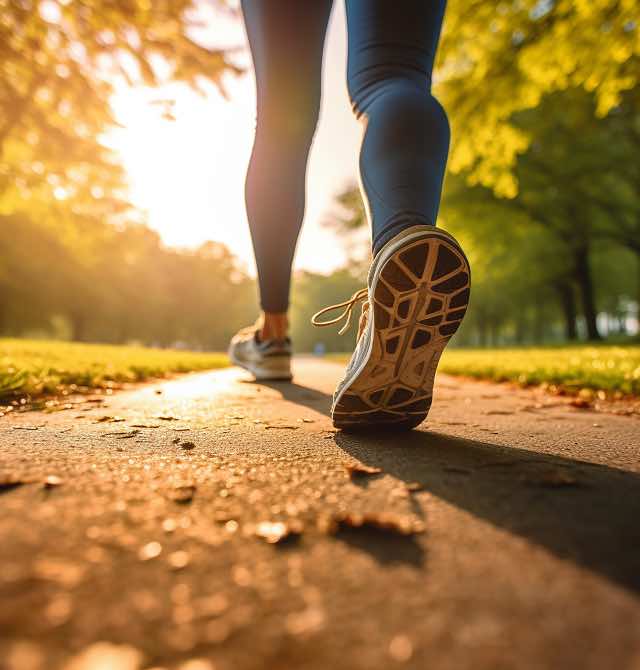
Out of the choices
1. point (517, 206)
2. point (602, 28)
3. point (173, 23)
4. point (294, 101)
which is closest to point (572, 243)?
point (517, 206)

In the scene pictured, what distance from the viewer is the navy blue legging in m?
1.29

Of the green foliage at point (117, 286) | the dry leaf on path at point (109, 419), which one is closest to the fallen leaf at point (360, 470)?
the dry leaf on path at point (109, 419)

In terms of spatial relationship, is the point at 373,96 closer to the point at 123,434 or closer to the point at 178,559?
the point at 123,434

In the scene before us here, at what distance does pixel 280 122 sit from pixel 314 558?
6.63 feet

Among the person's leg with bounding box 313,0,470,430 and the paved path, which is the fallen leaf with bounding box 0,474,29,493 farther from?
the person's leg with bounding box 313,0,470,430

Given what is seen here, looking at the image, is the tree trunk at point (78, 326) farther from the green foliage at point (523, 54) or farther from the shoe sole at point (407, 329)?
the shoe sole at point (407, 329)

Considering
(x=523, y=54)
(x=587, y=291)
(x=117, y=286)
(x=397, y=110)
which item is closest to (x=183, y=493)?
(x=397, y=110)

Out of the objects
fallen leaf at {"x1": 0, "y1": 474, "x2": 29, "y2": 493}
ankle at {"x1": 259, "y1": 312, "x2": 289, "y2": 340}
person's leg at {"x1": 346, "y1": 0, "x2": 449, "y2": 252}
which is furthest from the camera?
ankle at {"x1": 259, "y1": 312, "x2": 289, "y2": 340}

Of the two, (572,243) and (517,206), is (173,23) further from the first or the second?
(572,243)

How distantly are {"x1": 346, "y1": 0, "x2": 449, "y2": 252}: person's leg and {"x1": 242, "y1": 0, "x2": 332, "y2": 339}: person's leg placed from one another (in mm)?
431

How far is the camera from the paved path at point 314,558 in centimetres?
39

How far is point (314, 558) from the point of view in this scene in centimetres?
55

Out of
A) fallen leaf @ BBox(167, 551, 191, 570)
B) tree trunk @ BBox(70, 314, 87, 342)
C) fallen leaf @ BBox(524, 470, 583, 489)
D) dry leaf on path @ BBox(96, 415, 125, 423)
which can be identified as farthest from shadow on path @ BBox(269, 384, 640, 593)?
tree trunk @ BBox(70, 314, 87, 342)

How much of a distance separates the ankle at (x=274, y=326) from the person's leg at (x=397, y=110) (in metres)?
1.61
